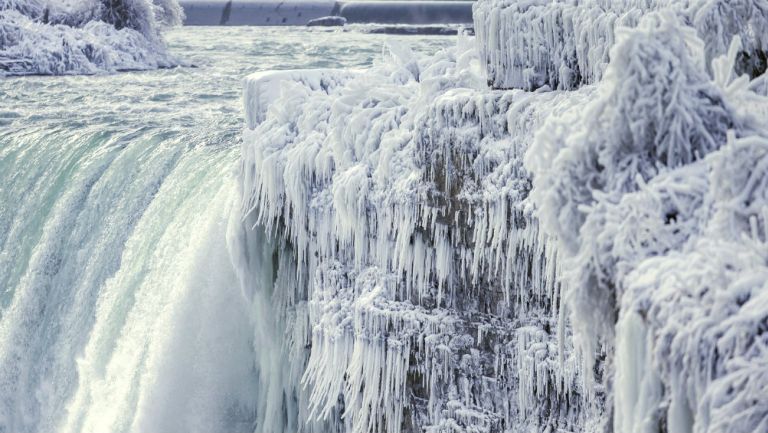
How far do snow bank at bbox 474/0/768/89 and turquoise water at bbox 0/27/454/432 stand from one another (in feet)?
7.38

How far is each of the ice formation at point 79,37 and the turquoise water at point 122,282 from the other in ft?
25.3

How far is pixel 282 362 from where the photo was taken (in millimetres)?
7418

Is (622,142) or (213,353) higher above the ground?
(622,142)

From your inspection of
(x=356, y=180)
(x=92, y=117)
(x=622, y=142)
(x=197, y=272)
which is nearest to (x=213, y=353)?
(x=197, y=272)

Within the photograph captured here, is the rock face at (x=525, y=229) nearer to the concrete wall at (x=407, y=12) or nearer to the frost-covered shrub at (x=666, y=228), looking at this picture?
the frost-covered shrub at (x=666, y=228)

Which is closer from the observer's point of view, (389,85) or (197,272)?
(389,85)

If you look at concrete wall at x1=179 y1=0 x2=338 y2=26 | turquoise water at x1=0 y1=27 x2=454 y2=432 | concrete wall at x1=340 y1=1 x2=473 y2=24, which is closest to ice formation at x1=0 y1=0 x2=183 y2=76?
turquoise water at x1=0 y1=27 x2=454 y2=432

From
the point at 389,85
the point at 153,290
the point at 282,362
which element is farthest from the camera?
the point at 153,290

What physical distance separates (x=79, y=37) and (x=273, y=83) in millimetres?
14259

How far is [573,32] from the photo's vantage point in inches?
211

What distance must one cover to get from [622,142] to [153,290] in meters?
5.20

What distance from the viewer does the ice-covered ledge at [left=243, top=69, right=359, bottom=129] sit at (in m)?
7.20

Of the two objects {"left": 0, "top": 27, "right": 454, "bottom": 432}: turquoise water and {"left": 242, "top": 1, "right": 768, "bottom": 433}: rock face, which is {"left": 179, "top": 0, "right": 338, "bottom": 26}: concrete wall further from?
{"left": 242, "top": 1, "right": 768, "bottom": 433}: rock face

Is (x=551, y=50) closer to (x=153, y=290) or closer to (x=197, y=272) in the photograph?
(x=197, y=272)
